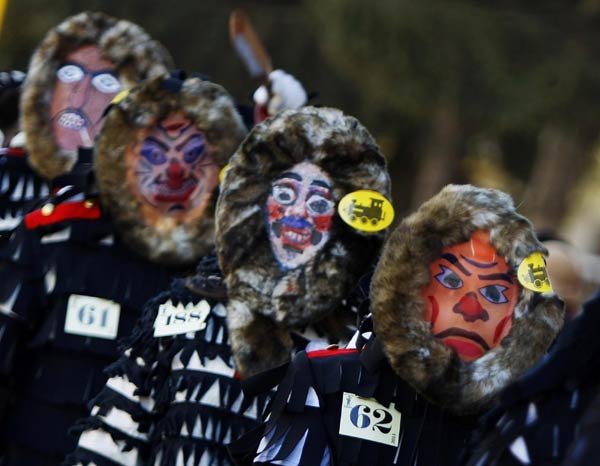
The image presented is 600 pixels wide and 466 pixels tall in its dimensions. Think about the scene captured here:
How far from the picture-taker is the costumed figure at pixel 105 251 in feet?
14.2

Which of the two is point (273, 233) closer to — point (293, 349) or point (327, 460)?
point (293, 349)

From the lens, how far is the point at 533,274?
3098 millimetres

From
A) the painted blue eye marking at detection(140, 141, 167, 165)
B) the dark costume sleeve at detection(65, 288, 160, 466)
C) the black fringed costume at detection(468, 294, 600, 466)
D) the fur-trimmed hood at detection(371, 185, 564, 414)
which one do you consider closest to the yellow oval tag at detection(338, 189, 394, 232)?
the fur-trimmed hood at detection(371, 185, 564, 414)

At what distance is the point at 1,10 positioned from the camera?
4867mm

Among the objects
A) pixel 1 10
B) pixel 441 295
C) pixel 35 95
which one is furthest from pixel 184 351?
pixel 1 10

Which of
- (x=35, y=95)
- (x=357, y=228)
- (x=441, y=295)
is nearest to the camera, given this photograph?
(x=441, y=295)

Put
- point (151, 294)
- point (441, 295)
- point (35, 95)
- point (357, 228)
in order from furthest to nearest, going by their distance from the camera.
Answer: point (35, 95), point (151, 294), point (357, 228), point (441, 295)

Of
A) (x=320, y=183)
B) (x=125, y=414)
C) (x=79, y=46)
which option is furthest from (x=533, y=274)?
(x=79, y=46)

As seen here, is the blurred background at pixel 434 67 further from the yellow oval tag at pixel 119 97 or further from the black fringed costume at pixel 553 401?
the black fringed costume at pixel 553 401

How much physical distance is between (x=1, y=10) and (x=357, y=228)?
6.69 feet

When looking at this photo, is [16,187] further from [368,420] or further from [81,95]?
[368,420]

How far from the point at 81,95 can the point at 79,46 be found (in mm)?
202

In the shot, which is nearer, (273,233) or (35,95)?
(273,233)

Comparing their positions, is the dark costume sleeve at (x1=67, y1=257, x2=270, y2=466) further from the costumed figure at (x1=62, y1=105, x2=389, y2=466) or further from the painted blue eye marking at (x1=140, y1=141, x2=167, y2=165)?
the painted blue eye marking at (x1=140, y1=141, x2=167, y2=165)
